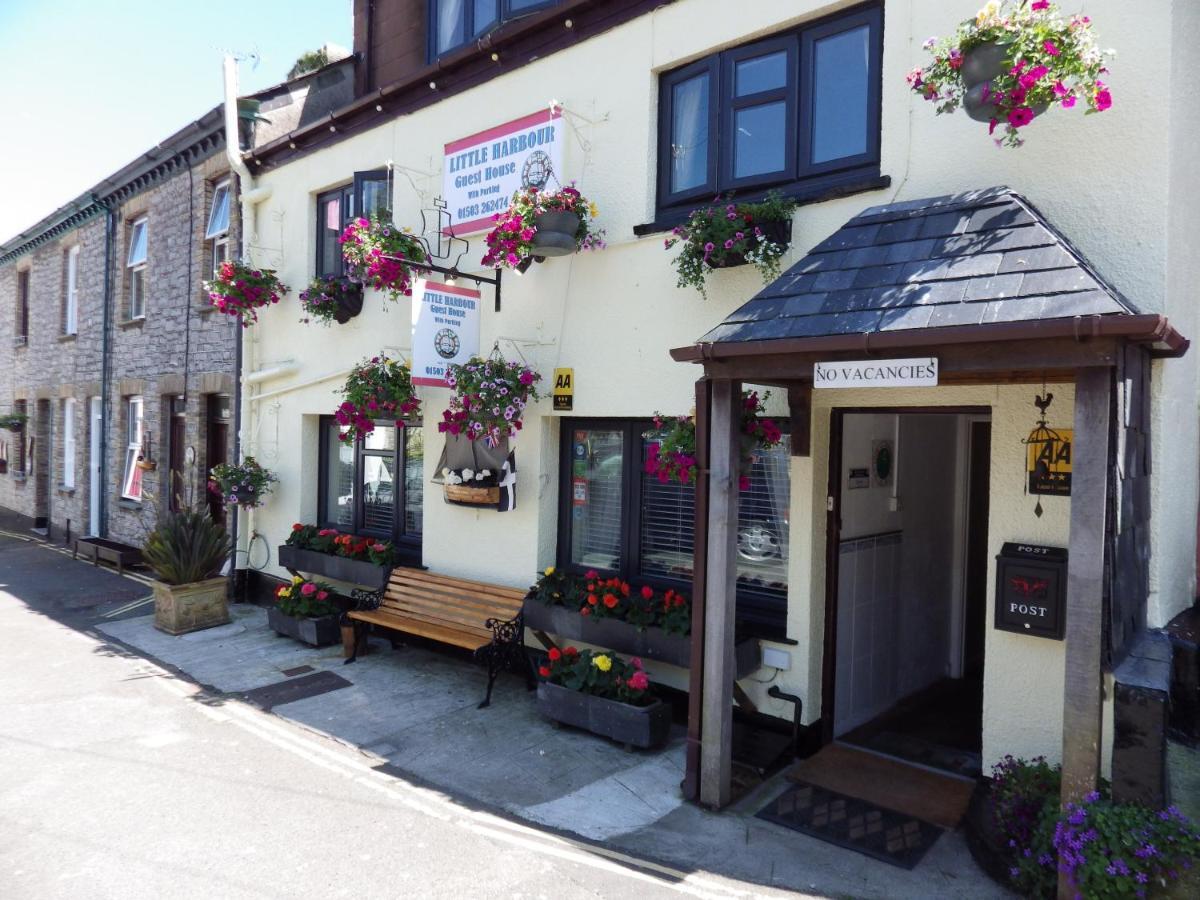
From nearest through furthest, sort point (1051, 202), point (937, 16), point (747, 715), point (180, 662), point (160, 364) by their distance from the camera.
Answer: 1. point (1051, 202)
2. point (937, 16)
3. point (747, 715)
4. point (180, 662)
5. point (160, 364)

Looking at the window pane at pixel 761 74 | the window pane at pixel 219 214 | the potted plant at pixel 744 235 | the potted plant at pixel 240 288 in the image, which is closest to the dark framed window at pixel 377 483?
the potted plant at pixel 240 288

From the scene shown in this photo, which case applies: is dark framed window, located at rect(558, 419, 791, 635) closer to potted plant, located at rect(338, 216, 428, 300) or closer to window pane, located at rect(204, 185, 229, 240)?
potted plant, located at rect(338, 216, 428, 300)

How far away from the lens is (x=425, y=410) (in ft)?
27.8

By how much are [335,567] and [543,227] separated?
4.72 metres

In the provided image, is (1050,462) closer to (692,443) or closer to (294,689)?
(692,443)

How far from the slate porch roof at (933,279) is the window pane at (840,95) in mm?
839

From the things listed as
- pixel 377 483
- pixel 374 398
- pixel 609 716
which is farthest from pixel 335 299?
pixel 609 716

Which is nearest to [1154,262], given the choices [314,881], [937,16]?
[937,16]

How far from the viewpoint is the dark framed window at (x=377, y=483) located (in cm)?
907

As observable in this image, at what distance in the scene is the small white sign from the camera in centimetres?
382

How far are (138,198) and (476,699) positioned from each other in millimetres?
11738

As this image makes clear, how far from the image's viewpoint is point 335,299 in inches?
359

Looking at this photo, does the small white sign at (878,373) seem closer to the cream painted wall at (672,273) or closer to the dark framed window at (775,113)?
the cream painted wall at (672,273)

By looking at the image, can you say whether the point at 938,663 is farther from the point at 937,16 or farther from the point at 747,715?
the point at 937,16
